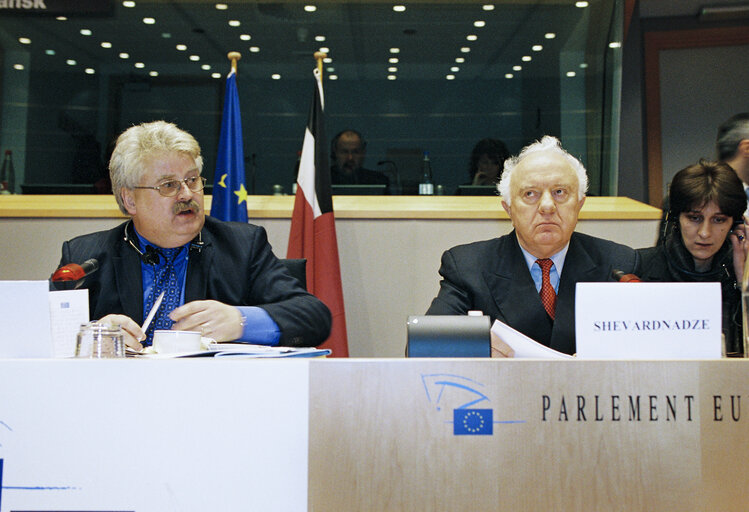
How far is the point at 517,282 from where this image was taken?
6.30ft

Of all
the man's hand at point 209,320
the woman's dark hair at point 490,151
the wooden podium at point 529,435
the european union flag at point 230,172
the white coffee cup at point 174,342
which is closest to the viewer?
the wooden podium at point 529,435

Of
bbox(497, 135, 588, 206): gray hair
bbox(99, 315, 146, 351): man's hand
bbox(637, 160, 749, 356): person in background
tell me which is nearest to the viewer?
bbox(99, 315, 146, 351): man's hand

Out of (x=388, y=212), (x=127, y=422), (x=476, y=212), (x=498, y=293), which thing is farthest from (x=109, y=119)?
(x=127, y=422)

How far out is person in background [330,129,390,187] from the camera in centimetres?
383

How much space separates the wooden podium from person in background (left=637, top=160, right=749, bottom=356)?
151cm

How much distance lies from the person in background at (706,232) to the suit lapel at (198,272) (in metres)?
1.41

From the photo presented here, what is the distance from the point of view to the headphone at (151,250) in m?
1.87

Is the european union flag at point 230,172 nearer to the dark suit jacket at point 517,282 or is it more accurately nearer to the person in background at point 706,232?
the dark suit jacket at point 517,282

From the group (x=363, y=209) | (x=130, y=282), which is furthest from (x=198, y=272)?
(x=363, y=209)

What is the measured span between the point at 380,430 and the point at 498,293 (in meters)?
1.13

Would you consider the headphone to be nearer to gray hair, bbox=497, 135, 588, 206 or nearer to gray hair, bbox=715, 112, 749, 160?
gray hair, bbox=497, 135, 588, 206

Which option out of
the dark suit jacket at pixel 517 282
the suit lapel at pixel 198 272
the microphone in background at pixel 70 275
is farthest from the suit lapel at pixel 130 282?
the dark suit jacket at pixel 517 282

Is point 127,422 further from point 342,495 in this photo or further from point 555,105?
point 555,105

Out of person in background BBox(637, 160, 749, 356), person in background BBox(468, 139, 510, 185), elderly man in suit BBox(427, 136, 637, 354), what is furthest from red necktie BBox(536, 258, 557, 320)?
person in background BBox(468, 139, 510, 185)
